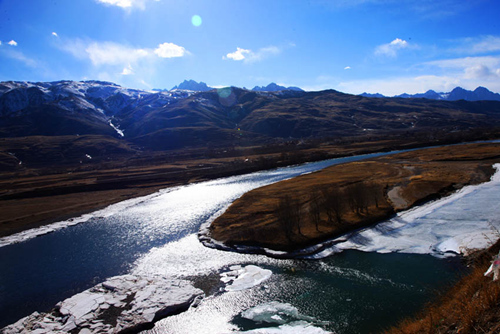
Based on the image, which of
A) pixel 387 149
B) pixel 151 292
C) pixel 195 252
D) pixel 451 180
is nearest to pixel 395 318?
pixel 151 292

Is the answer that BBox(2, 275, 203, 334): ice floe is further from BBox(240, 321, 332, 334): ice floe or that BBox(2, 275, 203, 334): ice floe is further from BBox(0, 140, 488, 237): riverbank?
BBox(0, 140, 488, 237): riverbank

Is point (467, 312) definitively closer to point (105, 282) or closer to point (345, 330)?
point (345, 330)

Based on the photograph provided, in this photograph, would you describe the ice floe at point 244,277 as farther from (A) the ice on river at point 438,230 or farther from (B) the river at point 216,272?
(A) the ice on river at point 438,230

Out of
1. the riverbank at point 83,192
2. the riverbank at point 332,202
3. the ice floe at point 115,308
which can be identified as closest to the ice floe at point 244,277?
the ice floe at point 115,308

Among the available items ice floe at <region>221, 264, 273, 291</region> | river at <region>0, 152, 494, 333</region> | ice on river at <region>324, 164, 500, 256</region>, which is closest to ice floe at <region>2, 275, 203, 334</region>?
river at <region>0, 152, 494, 333</region>

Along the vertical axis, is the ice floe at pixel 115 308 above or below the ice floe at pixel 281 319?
above

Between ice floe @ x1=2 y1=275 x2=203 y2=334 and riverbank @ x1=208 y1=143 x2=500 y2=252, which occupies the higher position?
riverbank @ x1=208 y1=143 x2=500 y2=252

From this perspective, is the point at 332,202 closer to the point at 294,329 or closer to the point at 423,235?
the point at 423,235
